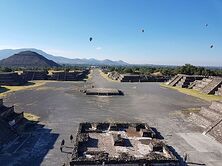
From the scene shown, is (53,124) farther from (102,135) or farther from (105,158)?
(105,158)

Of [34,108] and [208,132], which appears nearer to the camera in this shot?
[208,132]

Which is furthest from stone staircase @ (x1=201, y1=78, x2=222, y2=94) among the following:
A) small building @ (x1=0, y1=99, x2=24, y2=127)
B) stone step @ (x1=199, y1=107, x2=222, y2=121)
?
small building @ (x1=0, y1=99, x2=24, y2=127)

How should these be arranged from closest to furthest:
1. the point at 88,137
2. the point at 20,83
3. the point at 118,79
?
the point at 88,137 < the point at 20,83 < the point at 118,79

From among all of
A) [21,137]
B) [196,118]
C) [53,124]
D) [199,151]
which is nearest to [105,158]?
[199,151]

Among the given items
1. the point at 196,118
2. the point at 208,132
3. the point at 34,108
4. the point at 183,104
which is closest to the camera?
the point at 208,132

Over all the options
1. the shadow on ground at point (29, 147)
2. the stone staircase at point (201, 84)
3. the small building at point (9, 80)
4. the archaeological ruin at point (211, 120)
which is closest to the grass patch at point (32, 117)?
the shadow on ground at point (29, 147)

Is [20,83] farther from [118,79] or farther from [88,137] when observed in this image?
[88,137]
